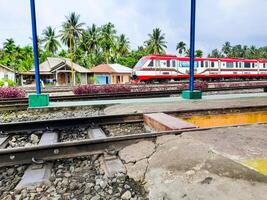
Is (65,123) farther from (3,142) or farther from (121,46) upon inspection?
(121,46)

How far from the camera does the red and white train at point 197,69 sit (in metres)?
22.4

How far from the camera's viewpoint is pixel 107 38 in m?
51.2

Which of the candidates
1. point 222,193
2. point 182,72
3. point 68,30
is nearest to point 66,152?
point 222,193

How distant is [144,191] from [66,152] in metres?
1.41

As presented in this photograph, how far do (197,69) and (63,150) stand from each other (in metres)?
24.0

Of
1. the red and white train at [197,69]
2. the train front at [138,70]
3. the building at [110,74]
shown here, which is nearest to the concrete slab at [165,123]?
the train front at [138,70]

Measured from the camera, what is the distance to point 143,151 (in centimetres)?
334

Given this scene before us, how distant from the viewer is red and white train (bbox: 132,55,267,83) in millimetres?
22391

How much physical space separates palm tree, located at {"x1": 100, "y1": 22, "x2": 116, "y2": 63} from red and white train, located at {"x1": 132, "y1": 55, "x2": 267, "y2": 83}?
2882 cm

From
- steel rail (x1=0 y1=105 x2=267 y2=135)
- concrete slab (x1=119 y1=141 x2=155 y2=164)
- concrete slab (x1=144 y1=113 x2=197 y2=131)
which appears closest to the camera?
concrete slab (x1=119 y1=141 x2=155 y2=164)

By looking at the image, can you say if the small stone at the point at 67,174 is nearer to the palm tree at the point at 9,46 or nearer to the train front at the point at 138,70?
the train front at the point at 138,70

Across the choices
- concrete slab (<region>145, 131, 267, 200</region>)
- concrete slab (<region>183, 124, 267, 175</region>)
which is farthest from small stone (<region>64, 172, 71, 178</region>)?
concrete slab (<region>183, 124, 267, 175</region>)

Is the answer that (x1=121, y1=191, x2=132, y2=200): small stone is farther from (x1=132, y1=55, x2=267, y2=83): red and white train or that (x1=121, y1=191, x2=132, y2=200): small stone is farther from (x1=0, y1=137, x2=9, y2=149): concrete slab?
(x1=132, y1=55, x2=267, y2=83): red and white train

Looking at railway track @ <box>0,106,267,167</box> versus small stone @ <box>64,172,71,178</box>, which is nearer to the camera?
small stone @ <box>64,172,71,178</box>
